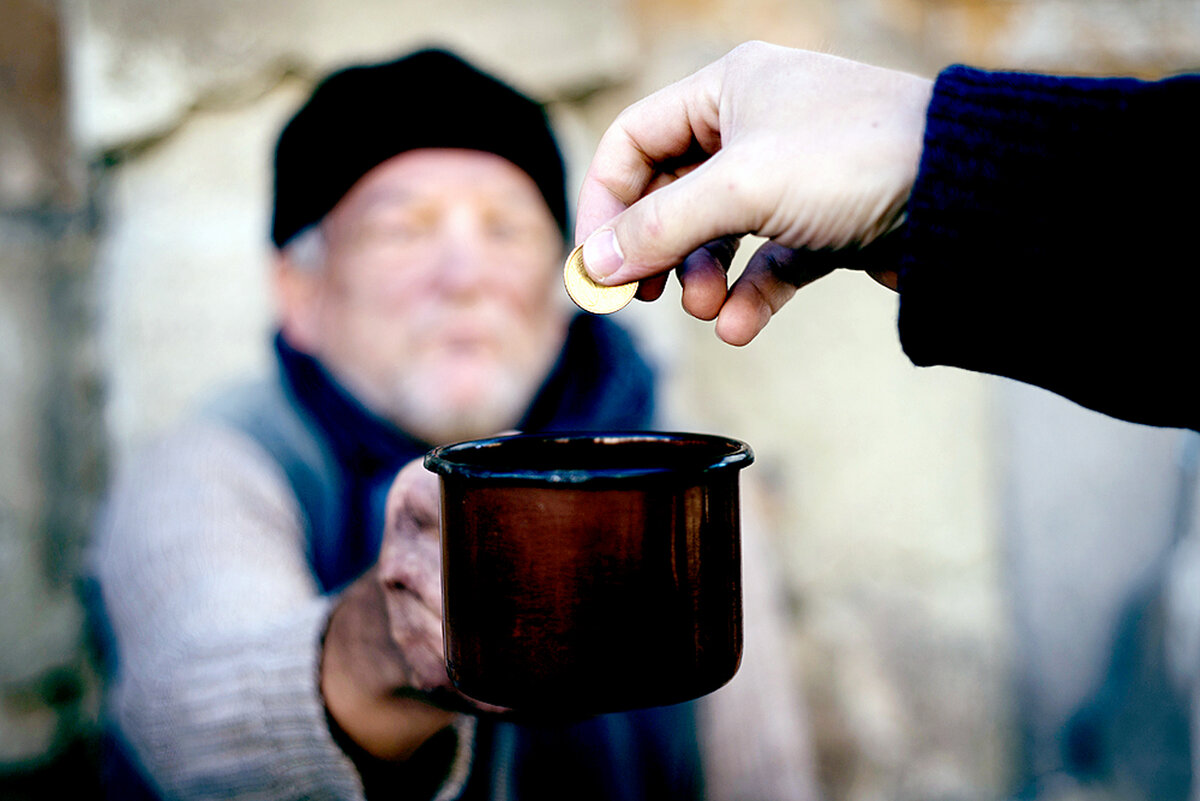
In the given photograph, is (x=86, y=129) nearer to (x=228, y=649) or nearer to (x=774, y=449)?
(x=228, y=649)

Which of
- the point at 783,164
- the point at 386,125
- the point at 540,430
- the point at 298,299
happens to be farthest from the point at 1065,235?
the point at 298,299

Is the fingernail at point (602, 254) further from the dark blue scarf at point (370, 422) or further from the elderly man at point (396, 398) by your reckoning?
the dark blue scarf at point (370, 422)

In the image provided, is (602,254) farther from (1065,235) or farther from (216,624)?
(216,624)

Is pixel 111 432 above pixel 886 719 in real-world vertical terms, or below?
above

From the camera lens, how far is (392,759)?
2.88ft

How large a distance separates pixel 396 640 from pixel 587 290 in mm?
367

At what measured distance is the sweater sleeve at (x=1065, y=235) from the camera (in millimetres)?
492

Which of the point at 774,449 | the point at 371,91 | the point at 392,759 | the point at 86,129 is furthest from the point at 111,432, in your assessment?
the point at 774,449

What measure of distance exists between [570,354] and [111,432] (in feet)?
2.70

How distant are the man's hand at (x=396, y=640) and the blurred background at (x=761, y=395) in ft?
3.01

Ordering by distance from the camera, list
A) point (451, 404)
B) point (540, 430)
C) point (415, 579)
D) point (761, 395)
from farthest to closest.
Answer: point (761, 395) < point (451, 404) < point (540, 430) < point (415, 579)

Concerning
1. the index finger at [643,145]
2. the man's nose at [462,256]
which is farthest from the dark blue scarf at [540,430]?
the index finger at [643,145]

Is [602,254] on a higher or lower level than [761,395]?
higher

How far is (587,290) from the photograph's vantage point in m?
0.64
